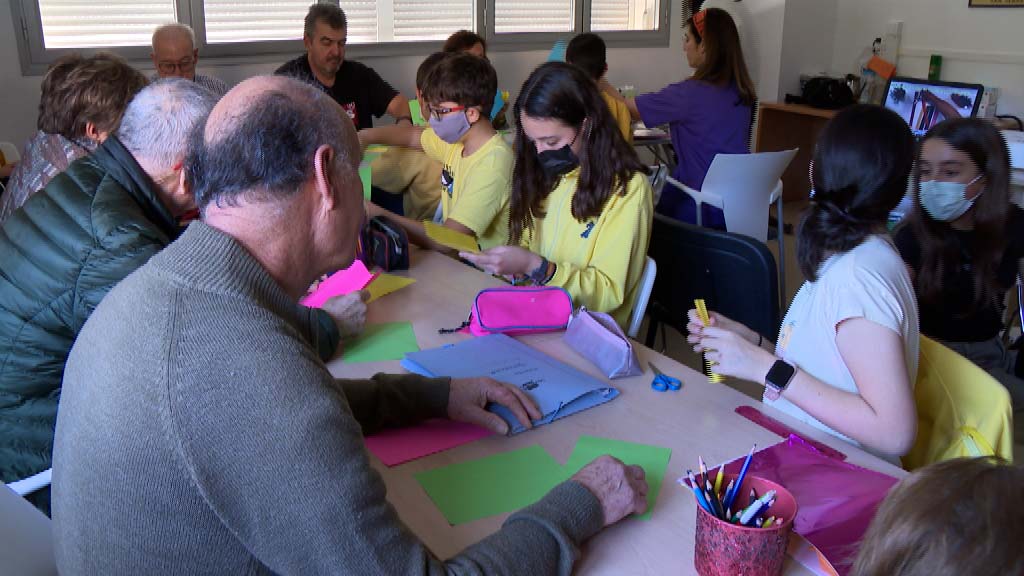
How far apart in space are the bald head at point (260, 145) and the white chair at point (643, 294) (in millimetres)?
1299

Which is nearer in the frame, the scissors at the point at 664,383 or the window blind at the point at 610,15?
the scissors at the point at 664,383

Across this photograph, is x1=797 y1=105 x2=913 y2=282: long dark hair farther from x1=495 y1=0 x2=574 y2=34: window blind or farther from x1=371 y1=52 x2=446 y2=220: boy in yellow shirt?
x1=495 y1=0 x2=574 y2=34: window blind

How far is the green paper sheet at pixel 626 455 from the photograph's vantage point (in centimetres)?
134

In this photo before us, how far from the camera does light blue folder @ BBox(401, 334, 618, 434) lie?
1557 millimetres

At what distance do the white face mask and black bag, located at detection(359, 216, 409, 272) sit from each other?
5.12 feet

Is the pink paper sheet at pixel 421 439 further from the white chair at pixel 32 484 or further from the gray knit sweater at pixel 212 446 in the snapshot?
the white chair at pixel 32 484

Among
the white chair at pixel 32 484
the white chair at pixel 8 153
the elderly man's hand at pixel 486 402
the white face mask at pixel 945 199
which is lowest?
the white chair at pixel 32 484

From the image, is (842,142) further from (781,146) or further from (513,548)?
(781,146)

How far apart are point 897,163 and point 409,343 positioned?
3.52 ft

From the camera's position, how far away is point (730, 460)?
1369 mm

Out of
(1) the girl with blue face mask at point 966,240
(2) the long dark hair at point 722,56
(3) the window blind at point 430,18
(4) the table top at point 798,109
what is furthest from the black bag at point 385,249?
(4) the table top at point 798,109

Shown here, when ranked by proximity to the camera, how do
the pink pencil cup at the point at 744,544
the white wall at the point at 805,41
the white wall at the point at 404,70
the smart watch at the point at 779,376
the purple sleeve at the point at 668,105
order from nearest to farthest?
the pink pencil cup at the point at 744,544
the smart watch at the point at 779,376
the purple sleeve at the point at 668,105
the white wall at the point at 404,70
the white wall at the point at 805,41

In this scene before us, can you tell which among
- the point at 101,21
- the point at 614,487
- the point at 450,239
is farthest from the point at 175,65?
the point at 614,487

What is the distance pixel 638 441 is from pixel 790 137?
583 cm
